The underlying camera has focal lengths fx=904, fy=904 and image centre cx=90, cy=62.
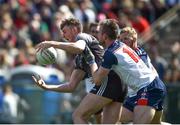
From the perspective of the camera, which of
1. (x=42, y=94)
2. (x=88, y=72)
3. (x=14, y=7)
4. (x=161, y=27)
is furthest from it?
(x=14, y=7)

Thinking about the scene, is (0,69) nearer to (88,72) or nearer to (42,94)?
(42,94)

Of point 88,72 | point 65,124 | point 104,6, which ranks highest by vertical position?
point 104,6

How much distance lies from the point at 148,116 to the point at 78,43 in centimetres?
159

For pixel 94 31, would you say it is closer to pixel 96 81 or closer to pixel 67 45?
pixel 96 81

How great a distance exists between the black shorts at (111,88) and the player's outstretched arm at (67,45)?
0.70 meters

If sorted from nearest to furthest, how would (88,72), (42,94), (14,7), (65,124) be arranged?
(88,72) → (65,124) → (42,94) → (14,7)

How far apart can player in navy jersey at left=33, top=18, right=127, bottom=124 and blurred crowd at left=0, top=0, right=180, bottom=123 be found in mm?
7409

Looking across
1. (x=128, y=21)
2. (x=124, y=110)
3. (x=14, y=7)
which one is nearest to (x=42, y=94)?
(x=128, y=21)

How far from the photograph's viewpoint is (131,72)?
46.4 feet

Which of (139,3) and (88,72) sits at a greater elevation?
(139,3)

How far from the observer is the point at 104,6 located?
26078mm

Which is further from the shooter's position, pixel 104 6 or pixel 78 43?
pixel 104 6

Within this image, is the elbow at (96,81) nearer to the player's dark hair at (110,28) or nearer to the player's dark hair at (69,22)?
the player's dark hair at (110,28)

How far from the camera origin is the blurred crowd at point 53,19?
79.2ft
